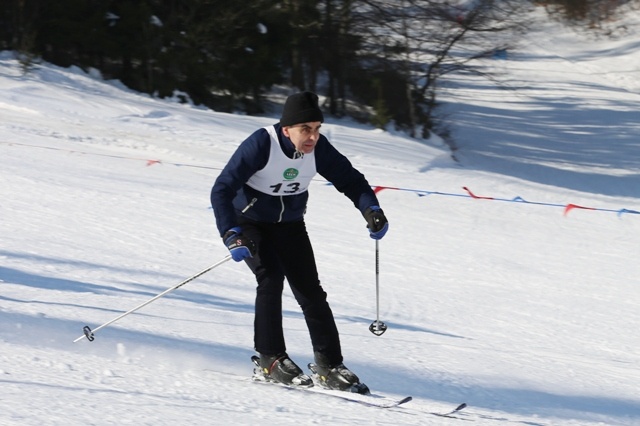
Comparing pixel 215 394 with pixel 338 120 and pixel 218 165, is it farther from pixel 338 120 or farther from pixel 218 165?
pixel 338 120

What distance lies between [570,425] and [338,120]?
16.6 meters

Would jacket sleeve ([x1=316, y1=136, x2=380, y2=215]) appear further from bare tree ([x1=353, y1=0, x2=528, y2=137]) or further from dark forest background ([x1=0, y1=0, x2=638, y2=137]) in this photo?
bare tree ([x1=353, y1=0, x2=528, y2=137])

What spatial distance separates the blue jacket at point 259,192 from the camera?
184 inches

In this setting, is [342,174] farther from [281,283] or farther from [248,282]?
[248,282]

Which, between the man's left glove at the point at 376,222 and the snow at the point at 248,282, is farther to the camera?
the man's left glove at the point at 376,222

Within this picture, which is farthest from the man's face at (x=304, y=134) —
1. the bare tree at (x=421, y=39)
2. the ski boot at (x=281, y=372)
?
the bare tree at (x=421, y=39)

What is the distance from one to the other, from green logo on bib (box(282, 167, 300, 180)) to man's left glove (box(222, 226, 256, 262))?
34 cm

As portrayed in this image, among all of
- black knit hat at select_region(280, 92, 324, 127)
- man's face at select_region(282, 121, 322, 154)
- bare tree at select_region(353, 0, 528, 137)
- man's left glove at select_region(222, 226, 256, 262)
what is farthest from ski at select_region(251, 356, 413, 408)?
bare tree at select_region(353, 0, 528, 137)

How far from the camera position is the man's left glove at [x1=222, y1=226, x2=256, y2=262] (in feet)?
15.1

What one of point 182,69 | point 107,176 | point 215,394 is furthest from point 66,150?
point 215,394

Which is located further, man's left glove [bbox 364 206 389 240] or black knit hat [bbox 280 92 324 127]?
man's left glove [bbox 364 206 389 240]

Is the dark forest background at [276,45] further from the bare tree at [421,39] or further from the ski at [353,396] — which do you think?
the ski at [353,396]

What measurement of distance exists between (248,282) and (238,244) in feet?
10.4

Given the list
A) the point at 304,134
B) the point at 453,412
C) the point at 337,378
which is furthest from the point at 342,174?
the point at 453,412
